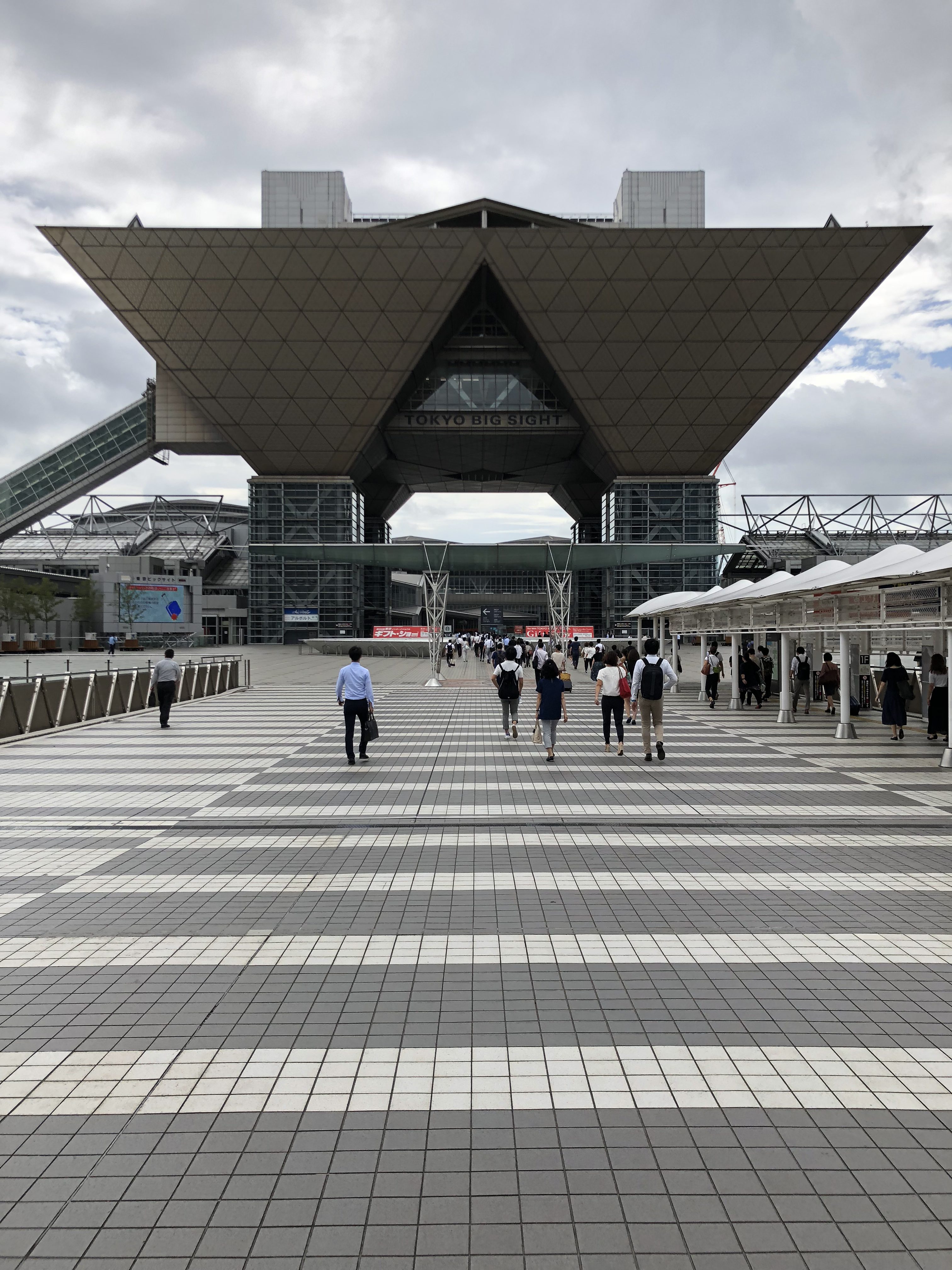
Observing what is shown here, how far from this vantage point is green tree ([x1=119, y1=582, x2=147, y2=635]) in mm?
61688

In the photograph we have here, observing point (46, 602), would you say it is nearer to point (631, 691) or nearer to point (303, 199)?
point (303, 199)

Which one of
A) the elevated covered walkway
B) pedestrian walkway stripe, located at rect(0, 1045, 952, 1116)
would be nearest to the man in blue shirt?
pedestrian walkway stripe, located at rect(0, 1045, 952, 1116)

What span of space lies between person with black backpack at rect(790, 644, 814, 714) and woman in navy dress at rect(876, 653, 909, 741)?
380 cm

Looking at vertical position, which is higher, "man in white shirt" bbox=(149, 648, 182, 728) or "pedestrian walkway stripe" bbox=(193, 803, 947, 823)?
"man in white shirt" bbox=(149, 648, 182, 728)

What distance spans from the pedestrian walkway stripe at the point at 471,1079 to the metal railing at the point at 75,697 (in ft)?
42.9

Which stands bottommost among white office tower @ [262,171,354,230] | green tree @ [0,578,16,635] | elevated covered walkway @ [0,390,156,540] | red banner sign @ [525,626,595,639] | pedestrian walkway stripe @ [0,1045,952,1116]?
pedestrian walkway stripe @ [0,1045,952,1116]

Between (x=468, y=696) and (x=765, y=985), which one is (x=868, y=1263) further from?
(x=468, y=696)

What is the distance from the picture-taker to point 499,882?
6668mm

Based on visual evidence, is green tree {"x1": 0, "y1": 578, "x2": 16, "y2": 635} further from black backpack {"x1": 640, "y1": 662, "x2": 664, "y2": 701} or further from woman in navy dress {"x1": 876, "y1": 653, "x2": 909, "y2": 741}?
woman in navy dress {"x1": 876, "y1": 653, "x2": 909, "y2": 741}

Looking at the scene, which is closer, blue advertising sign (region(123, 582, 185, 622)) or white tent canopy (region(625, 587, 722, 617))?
white tent canopy (region(625, 587, 722, 617))

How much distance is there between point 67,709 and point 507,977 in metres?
15.1

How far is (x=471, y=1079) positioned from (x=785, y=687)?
15.9 meters

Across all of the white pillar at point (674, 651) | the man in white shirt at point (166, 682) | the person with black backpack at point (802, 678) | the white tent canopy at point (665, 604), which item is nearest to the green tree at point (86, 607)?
the white tent canopy at point (665, 604)

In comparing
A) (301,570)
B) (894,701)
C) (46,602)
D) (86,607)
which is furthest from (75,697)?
(86,607)
